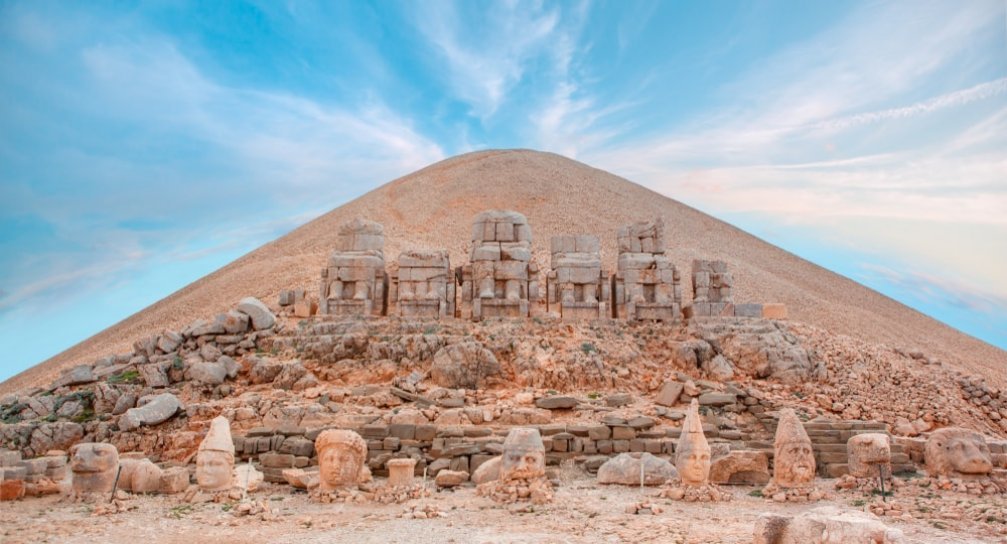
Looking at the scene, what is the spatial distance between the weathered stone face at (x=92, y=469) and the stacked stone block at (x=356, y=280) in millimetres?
7277

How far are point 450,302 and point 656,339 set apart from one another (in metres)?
4.58

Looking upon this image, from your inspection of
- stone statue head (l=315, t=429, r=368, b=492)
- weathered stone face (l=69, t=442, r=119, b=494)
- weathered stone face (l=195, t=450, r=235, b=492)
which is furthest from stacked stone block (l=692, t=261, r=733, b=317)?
weathered stone face (l=69, t=442, r=119, b=494)

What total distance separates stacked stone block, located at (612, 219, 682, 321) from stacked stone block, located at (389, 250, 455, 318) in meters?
3.84

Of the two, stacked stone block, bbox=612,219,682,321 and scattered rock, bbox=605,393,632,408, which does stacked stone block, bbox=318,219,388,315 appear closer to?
stacked stone block, bbox=612,219,682,321

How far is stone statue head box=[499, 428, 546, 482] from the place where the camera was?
35.9ft

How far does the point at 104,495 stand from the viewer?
11039 millimetres

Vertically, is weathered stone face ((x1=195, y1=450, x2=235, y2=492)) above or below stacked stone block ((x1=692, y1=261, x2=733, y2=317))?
below

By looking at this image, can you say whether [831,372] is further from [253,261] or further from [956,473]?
[253,261]

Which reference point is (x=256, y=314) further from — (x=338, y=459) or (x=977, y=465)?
(x=977, y=465)

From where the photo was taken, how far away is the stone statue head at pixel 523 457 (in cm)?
1095

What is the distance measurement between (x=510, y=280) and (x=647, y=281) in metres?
3.11

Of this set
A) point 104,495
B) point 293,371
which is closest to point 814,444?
point 293,371

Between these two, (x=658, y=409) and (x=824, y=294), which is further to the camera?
(x=824, y=294)

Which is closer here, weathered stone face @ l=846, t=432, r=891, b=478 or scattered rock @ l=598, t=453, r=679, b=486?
scattered rock @ l=598, t=453, r=679, b=486
